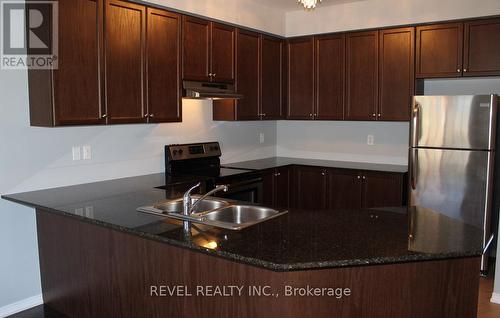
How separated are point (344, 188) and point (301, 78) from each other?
1.33 meters

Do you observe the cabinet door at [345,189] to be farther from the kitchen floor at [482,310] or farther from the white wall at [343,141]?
the kitchen floor at [482,310]

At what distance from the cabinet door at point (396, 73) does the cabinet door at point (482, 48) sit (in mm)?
485

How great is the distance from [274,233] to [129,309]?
104cm

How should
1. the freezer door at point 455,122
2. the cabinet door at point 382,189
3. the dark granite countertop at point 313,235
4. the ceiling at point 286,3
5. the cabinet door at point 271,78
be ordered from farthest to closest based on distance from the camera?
the cabinet door at point 271,78 → the ceiling at point 286,3 → the cabinet door at point 382,189 → the freezer door at point 455,122 → the dark granite countertop at point 313,235

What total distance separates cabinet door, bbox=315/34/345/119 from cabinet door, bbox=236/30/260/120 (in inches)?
27.2

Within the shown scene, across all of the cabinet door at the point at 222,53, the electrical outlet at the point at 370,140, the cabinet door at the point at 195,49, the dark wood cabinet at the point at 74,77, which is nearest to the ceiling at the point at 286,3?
the cabinet door at the point at 222,53

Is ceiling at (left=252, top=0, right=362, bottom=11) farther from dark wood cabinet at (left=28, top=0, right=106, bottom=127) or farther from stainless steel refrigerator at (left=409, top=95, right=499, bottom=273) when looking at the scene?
dark wood cabinet at (left=28, top=0, right=106, bottom=127)

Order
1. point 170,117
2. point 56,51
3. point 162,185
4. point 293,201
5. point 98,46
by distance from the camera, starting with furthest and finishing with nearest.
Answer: point 293,201
point 170,117
point 162,185
point 98,46
point 56,51

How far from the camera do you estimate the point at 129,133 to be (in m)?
3.88

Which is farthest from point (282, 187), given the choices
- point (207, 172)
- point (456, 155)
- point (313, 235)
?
point (313, 235)

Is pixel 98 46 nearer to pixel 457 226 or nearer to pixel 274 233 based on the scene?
pixel 274 233

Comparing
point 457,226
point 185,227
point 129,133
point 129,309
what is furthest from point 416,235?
point 129,133

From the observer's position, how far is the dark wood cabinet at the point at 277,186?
14.9 ft

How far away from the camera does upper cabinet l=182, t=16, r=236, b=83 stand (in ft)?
12.9
